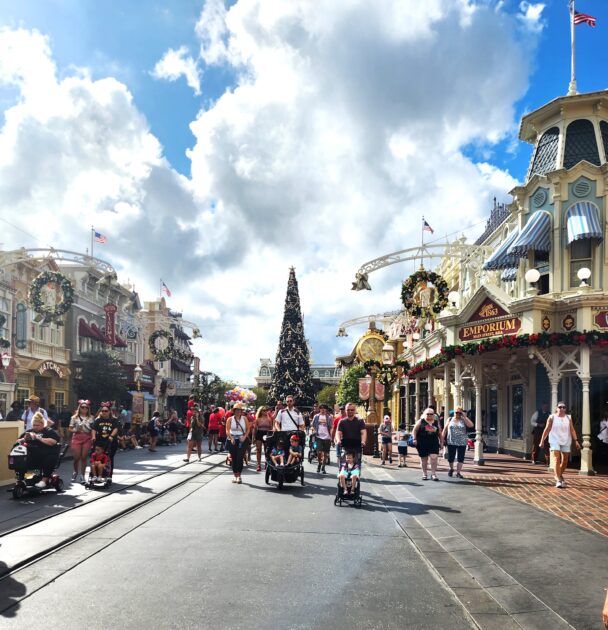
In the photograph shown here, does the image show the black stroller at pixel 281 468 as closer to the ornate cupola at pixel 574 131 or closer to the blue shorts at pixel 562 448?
the blue shorts at pixel 562 448

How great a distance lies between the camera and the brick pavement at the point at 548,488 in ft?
31.9

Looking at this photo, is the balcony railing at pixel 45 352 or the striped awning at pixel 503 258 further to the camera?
the balcony railing at pixel 45 352

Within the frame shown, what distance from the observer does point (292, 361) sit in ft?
164

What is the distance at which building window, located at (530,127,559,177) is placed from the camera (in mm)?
18453

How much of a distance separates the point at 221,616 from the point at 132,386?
43.5 metres

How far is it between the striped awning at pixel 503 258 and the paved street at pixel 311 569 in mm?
9380

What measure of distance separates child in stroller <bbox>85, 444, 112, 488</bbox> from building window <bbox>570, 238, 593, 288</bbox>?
12.0 metres

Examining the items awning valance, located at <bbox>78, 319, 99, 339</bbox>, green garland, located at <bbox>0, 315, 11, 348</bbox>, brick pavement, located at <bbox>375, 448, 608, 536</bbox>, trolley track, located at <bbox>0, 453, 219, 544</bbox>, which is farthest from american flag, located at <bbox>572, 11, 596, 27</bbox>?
awning valance, located at <bbox>78, 319, 99, 339</bbox>

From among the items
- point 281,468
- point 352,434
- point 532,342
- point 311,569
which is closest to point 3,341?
point 281,468

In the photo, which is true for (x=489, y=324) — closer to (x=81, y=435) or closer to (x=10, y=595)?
(x=81, y=435)

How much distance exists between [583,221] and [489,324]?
3.43 m

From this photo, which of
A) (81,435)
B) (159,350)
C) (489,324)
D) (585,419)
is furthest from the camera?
(159,350)

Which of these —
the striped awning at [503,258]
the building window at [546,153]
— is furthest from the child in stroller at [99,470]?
the building window at [546,153]

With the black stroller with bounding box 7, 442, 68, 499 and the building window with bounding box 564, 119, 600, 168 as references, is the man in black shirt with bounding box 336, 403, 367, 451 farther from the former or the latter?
the building window with bounding box 564, 119, 600, 168
